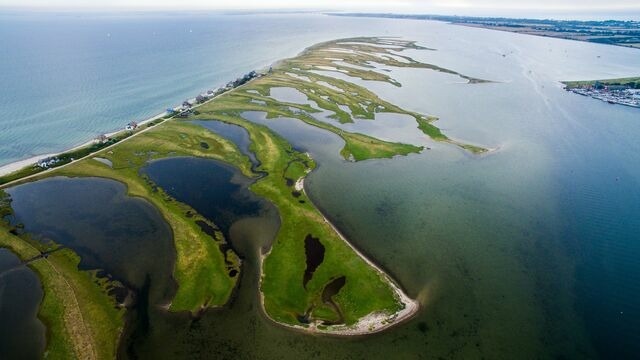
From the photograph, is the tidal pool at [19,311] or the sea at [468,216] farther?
the sea at [468,216]

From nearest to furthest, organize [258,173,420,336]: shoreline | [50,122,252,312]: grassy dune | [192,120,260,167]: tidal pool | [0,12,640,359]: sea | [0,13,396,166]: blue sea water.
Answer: [0,12,640,359]: sea < [258,173,420,336]: shoreline < [50,122,252,312]: grassy dune < [192,120,260,167]: tidal pool < [0,13,396,166]: blue sea water

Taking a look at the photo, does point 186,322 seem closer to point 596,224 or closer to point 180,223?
point 180,223

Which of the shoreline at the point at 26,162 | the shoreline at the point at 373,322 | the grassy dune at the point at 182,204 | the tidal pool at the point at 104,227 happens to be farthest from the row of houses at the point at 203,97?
the shoreline at the point at 373,322

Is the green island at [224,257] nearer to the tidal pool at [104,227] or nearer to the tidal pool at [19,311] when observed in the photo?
the tidal pool at [19,311]

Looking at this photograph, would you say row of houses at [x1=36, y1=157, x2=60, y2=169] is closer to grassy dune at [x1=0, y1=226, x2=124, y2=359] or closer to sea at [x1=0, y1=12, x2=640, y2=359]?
sea at [x1=0, y1=12, x2=640, y2=359]

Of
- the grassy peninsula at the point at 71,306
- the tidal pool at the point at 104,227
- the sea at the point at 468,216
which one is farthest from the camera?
the tidal pool at the point at 104,227

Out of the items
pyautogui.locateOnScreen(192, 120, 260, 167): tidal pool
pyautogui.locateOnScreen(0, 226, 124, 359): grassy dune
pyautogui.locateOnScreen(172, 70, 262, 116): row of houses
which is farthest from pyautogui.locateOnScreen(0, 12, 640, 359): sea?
pyautogui.locateOnScreen(192, 120, 260, 167): tidal pool

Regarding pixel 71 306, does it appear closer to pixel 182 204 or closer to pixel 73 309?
pixel 73 309
